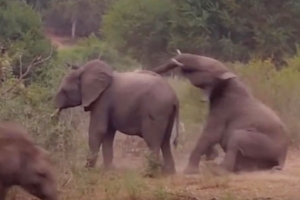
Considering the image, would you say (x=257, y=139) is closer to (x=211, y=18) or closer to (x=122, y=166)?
(x=122, y=166)

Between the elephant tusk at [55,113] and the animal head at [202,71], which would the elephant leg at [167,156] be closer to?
the animal head at [202,71]

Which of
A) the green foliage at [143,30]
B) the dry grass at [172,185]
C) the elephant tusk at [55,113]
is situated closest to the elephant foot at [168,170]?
the dry grass at [172,185]

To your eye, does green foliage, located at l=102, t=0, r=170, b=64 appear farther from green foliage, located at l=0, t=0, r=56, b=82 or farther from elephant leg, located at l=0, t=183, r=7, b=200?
elephant leg, located at l=0, t=183, r=7, b=200

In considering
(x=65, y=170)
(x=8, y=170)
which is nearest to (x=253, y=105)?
(x=65, y=170)

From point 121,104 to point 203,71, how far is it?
3.08 ft

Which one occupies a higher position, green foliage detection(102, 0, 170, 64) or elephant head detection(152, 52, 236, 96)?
elephant head detection(152, 52, 236, 96)

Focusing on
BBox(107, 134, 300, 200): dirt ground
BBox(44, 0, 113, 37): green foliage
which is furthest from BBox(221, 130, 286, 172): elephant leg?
BBox(44, 0, 113, 37): green foliage

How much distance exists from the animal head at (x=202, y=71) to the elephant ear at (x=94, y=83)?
76 centimetres

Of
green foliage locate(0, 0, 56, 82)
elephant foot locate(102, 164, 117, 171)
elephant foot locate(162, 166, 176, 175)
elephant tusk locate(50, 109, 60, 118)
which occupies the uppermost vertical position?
green foliage locate(0, 0, 56, 82)

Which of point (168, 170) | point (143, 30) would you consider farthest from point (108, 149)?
point (143, 30)

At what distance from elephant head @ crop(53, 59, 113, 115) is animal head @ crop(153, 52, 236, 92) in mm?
797

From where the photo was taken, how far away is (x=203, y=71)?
10.5 meters

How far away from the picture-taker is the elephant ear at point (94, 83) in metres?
10.6

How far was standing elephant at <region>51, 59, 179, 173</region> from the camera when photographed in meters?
10.3
